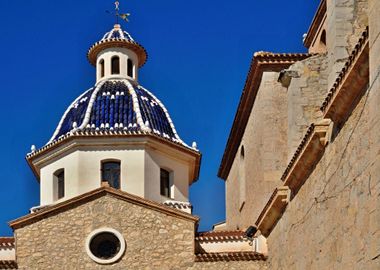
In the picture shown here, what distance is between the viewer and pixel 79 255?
21219 millimetres

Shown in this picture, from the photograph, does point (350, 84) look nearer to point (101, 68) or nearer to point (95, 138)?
point (95, 138)

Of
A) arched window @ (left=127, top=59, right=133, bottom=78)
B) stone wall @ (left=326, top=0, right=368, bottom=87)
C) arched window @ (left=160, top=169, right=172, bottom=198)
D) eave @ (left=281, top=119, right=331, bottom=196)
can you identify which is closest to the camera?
eave @ (left=281, top=119, right=331, bottom=196)

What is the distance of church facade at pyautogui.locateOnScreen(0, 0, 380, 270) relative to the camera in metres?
10.6

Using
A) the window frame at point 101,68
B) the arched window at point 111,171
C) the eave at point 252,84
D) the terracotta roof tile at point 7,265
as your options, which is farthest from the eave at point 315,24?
the window frame at point 101,68

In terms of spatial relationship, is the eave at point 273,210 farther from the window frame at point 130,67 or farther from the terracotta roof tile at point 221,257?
the window frame at point 130,67

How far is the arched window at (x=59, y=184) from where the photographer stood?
25.3 meters

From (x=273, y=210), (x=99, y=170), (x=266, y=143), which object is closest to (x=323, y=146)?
(x=273, y=210)

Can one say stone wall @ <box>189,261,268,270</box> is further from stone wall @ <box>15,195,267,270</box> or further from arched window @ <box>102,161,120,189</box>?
arched window @ <box>102,161,120,189</box>

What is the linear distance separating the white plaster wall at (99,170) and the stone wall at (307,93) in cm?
945

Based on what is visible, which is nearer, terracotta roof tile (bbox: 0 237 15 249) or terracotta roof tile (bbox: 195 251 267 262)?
terracotta roof tile (bbox: 195 251 267 262)

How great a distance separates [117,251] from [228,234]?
9.37 ft

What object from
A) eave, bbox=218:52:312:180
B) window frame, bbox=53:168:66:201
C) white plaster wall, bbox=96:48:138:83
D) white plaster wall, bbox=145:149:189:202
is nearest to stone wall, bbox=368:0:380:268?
eave, bbox=218:52:312:180

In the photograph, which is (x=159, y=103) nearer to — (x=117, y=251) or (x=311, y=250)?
(x=117, y=251)

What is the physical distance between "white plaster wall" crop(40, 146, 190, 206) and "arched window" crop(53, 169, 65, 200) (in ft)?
0.34
